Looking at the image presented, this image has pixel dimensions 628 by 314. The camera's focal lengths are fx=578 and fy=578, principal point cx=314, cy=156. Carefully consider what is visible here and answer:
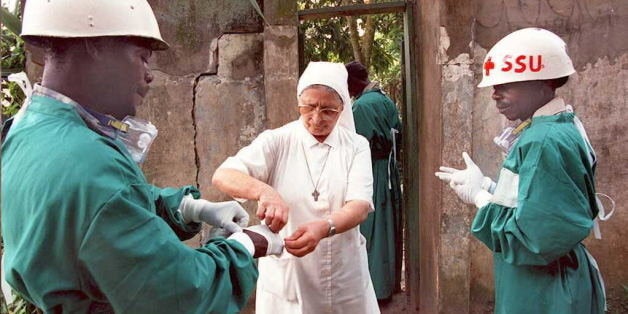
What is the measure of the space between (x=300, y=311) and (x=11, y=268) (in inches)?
62.1

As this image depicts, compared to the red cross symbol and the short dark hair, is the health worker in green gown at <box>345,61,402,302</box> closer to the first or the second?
the short dark hair

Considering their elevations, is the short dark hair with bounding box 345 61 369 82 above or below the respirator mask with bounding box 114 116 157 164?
above

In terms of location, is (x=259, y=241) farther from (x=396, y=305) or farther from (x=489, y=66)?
(x=396, y=305)

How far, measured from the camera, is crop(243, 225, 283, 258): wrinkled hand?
6.59ft

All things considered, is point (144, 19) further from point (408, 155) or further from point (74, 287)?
point (408, 155)

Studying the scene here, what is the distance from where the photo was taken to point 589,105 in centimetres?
399

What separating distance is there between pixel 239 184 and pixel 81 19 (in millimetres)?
1326

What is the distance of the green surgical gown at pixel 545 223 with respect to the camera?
7.62 feet

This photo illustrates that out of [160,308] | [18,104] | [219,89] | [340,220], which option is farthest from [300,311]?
[18,104]

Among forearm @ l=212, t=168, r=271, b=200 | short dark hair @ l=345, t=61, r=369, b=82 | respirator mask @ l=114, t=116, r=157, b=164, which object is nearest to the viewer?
respirator mask @ l=114, t=116, r=157, b=164

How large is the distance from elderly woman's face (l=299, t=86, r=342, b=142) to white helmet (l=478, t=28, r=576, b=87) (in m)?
0.77

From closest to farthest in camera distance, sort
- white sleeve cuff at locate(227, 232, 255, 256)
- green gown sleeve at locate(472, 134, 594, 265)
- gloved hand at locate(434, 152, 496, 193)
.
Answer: white sleeve cuff at locate(227, 232, 255, 256), green gown sleeve at locate(472, 134, 594, 265), gloved hand at locate(434, 152, 496, 193)

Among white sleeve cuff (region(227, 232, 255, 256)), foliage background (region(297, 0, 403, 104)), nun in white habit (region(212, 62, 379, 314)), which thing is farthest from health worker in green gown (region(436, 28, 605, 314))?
foliage background (region(297, 0, 403, 104))

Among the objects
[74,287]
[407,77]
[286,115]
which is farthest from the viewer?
[407,77]
